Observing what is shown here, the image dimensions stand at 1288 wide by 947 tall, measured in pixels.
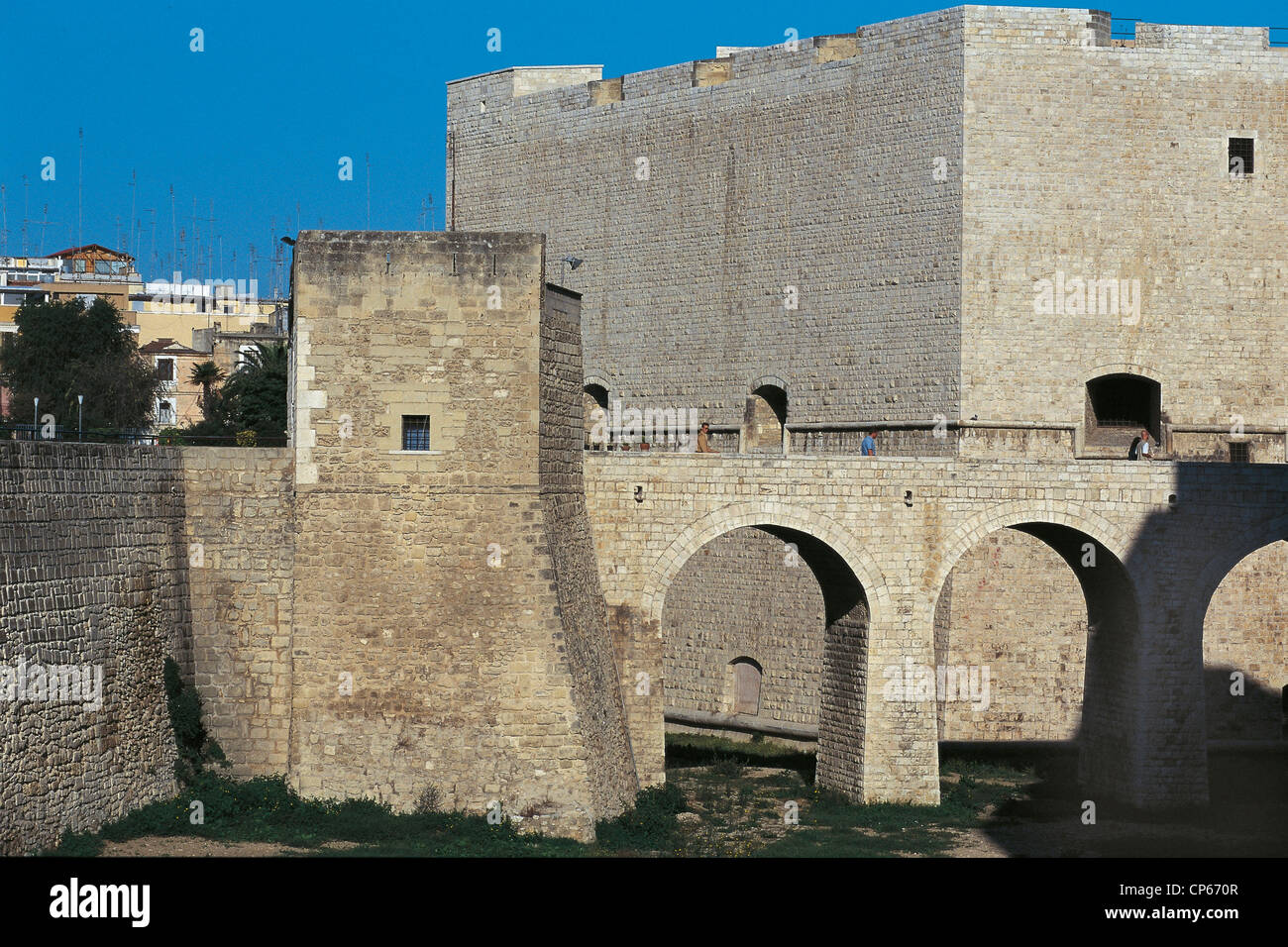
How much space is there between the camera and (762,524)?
72.6 ft

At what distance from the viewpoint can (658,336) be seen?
1284 inches

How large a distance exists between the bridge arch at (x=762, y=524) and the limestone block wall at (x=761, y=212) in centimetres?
580

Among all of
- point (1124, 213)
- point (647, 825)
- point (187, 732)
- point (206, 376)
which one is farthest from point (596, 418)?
point (187, 732)

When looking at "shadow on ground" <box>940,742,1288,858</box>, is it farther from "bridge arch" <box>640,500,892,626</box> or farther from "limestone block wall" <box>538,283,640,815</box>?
"limestone block wall" <box>538,283,640,815</box>

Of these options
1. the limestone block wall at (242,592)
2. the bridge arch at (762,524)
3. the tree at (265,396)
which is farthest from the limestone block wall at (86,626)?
the tree at (265,396)

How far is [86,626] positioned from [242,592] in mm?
2675

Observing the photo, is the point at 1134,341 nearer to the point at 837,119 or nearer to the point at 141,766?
the point at 837,119

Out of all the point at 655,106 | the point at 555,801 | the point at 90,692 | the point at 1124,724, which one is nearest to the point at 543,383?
the point at 555,801

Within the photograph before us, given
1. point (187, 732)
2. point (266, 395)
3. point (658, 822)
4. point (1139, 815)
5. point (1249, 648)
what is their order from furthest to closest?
point (266, 395) < point (1249, 648) < point (1139, 815) < point (658, 822) < point (187, 732)

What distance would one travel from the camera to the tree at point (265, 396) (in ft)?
119

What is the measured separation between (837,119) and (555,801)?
15.1m

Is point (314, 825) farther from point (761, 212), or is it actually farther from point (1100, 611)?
point (761, 212)

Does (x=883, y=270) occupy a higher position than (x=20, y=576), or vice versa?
(x=883, y=270)

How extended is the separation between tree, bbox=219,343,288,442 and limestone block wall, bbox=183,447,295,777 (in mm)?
15595
